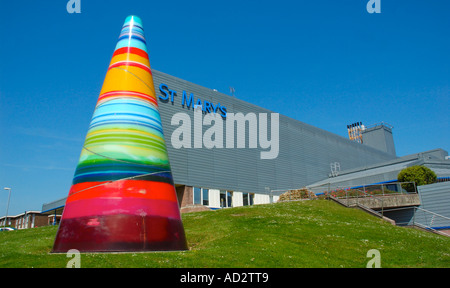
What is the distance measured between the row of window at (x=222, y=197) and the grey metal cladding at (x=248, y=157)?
0.50 m

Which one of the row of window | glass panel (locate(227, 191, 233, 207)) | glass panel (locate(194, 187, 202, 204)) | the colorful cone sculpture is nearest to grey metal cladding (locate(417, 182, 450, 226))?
the row of window

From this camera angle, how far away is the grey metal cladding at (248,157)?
97.0 feet

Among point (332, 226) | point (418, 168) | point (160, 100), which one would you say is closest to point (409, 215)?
point (418, 168)

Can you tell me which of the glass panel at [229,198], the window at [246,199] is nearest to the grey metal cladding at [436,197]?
the window at [246,199]

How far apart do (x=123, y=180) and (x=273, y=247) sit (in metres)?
4.92

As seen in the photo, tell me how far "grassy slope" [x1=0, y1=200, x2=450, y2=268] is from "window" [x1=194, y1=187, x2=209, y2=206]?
11790 millimetres

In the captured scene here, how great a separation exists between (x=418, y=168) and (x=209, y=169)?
17.5 m

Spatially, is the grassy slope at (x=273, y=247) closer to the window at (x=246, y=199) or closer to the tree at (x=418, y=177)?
the tree at (x=418, y=177)

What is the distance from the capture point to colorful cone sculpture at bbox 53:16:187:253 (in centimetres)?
822

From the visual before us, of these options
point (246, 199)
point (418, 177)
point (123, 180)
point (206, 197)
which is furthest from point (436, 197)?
point (123, 180)

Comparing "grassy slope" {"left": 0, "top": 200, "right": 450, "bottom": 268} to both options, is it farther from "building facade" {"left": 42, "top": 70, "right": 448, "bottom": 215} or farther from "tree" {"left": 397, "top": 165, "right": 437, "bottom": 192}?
"building facade" {"left": 42, "top": 70, "right": 448, "bottom": 215}
